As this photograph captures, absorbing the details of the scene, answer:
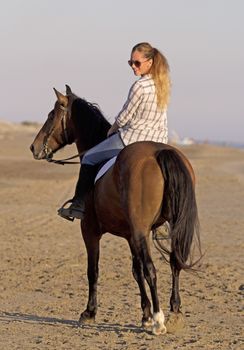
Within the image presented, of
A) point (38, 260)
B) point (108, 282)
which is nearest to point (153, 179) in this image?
point (108, 282)

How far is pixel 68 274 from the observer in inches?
459

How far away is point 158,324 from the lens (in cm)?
786

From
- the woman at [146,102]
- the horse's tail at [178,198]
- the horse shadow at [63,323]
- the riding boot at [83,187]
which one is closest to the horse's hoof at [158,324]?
the horse shadow at [63,323]

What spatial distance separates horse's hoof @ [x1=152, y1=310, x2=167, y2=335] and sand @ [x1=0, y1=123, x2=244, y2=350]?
0.06 m

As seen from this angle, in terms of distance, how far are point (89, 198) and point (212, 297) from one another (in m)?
2.11

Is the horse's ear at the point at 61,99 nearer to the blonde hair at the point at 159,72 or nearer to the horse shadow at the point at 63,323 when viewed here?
the blonde hair at the point at 159,72

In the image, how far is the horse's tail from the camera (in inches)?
304

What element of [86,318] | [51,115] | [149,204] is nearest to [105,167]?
[149,204]

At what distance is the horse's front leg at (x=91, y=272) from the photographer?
865 cm

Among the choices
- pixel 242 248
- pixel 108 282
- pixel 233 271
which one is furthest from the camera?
pixel 242 248

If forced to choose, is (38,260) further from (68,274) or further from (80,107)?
(80,107)

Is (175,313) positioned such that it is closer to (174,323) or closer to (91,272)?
(174,323)

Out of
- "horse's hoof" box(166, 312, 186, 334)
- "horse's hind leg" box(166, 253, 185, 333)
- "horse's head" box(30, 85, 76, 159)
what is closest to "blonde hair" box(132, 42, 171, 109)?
"horse's head" box(30, 85, 76, 159)

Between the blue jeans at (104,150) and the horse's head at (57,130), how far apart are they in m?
0.63
